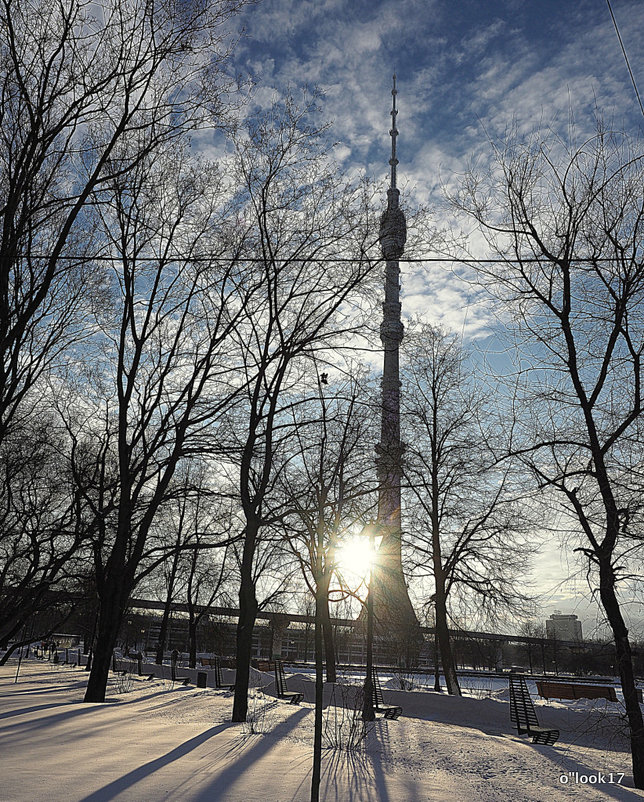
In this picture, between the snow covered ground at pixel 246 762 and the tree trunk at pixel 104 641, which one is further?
the tree trunk at pixel 104 641

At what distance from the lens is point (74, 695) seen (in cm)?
1617

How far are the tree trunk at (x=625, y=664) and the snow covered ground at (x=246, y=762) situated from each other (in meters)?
0.24

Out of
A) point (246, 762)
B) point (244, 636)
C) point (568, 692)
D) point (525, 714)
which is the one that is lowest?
point (568, 692)

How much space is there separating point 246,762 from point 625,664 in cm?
519

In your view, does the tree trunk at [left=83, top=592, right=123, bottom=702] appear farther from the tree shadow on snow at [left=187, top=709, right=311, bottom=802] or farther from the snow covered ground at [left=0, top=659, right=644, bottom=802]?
the tree shadow on snow at [left=187, top=709, right=311, bottom=802]

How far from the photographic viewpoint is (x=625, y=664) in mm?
8469

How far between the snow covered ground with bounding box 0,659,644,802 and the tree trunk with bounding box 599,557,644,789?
238mm

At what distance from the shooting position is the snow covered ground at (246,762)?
6070 millimetres

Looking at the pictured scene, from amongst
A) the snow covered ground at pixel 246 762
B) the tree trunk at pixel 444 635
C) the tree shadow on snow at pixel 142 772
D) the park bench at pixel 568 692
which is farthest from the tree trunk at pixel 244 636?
the park bench at pixel 568 692

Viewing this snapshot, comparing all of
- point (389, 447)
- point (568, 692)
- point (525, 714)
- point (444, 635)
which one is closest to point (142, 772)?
point (525, 714)

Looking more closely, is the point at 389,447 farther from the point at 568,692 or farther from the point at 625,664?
the point at 568,692

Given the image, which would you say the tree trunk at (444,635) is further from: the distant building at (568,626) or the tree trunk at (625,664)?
the tree trunk at (625,664)

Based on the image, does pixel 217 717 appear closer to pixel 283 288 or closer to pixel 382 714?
pixel 382 714

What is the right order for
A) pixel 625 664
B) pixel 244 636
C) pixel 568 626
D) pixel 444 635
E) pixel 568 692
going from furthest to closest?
1. pixel 568 626
2. pixel 568 692
3. pixel 444 635
4. pixel 244 636
5. pixel 625 664
